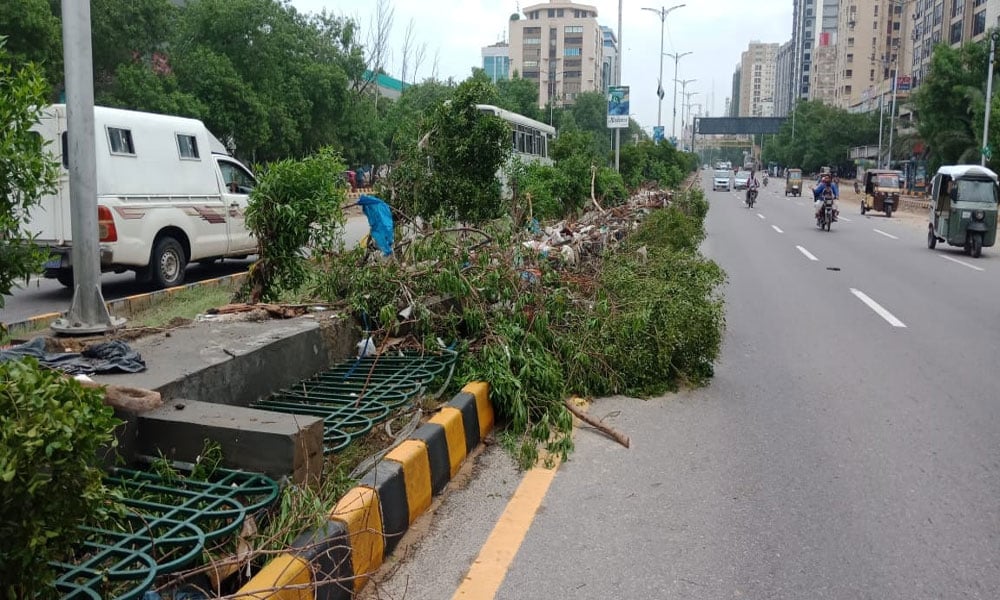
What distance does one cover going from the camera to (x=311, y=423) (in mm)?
3906

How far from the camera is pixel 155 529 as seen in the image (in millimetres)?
3307

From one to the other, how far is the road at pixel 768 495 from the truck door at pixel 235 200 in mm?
7654

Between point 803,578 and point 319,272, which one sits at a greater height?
point 319,272

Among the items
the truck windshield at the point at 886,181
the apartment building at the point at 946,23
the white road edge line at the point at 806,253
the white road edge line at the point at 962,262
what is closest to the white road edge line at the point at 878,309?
the white road edge line at the point at 806,253

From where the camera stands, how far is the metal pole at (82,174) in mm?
6531

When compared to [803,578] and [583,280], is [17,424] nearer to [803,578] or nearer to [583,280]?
[803,578]

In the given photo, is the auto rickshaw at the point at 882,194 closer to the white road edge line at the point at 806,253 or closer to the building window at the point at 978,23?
the white road edge line at the point at 806,253

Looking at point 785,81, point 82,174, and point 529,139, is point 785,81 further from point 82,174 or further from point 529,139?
point 82,174

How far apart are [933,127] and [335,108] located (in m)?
33.3

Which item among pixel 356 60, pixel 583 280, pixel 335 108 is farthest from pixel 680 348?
pixel 356 60

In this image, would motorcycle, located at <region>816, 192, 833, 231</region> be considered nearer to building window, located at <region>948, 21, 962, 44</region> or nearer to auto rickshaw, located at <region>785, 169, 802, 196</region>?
auto rickshaw, located at <region>785, 169, 802, 196</region>

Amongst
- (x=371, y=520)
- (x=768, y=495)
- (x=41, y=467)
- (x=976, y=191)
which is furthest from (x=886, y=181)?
(x=41, y=467)

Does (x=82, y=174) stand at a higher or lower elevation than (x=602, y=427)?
higher

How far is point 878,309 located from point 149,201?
386 inches
